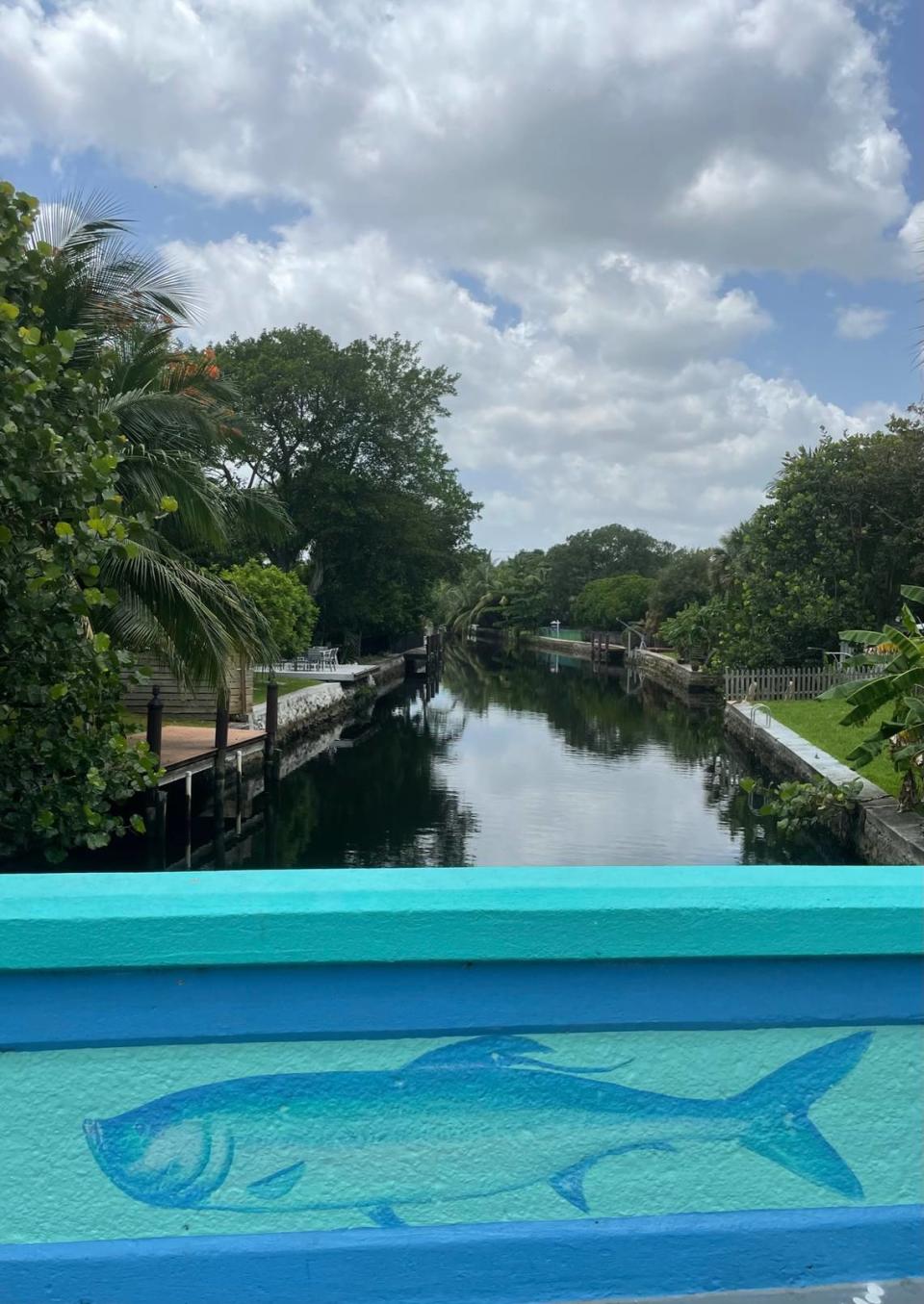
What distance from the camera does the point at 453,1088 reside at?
73.2 inches

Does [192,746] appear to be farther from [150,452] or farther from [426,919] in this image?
[426,919]

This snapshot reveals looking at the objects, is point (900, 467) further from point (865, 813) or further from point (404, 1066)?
point (404, 1066)

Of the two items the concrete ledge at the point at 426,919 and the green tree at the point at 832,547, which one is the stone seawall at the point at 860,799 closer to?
the green tree at the point at 832,547

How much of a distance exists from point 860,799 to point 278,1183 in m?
13.0

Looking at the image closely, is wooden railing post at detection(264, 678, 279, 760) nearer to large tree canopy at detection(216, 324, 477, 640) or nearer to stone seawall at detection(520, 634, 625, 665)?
large tree canopy at detection(216, 324, 477, 640)

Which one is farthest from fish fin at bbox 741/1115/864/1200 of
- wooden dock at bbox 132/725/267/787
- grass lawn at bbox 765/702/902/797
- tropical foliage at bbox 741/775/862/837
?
wooden dock at bbox 132/725/267/787

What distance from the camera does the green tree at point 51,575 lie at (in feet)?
23.3

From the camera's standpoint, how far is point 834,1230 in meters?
1.93

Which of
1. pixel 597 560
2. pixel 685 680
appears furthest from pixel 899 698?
pixel 597 560

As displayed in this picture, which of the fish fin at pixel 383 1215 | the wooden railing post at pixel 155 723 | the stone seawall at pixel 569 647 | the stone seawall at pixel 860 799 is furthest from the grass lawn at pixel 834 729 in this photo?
the stone seawall at pixel 569 647

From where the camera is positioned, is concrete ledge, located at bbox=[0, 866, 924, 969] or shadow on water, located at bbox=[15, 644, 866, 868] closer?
concrete ledge, located at bbox=[0, 866, 924, 969]

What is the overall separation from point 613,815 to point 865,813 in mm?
5320

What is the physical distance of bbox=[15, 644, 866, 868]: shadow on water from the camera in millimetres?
15188

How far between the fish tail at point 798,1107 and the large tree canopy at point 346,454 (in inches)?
1472
